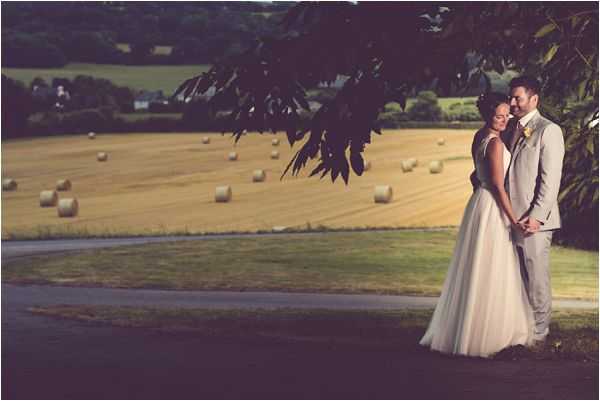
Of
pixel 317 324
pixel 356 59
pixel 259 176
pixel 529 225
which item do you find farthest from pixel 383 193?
pixel 529 225

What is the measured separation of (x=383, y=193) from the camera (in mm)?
29391

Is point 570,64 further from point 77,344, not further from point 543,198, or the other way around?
point 77,344

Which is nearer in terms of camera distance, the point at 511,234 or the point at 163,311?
the point at 511,234

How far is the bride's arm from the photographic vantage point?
10359 mm

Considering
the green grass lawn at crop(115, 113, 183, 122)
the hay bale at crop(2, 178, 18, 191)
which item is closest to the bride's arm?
the hay bale at crop(2, 178, 18, 191)

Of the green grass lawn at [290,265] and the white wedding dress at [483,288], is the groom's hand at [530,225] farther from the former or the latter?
the green grass lawn at [290,265]

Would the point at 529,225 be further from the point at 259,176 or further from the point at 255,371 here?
the point at 259,176

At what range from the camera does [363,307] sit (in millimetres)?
16047

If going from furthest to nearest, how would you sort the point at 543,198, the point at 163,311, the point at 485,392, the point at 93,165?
the point at 93,165, the point at 163,311, the point at 543,198, the point at 485,392

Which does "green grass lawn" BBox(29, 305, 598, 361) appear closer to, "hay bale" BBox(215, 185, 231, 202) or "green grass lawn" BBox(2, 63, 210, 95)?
"hay bale" BBox(215, 185, 231, 202)

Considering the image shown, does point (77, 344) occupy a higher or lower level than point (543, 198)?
lower

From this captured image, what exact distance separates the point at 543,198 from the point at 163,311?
550cm

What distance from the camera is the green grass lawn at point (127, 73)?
101ft

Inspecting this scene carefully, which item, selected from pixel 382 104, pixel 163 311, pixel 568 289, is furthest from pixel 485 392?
pixel 568 289
